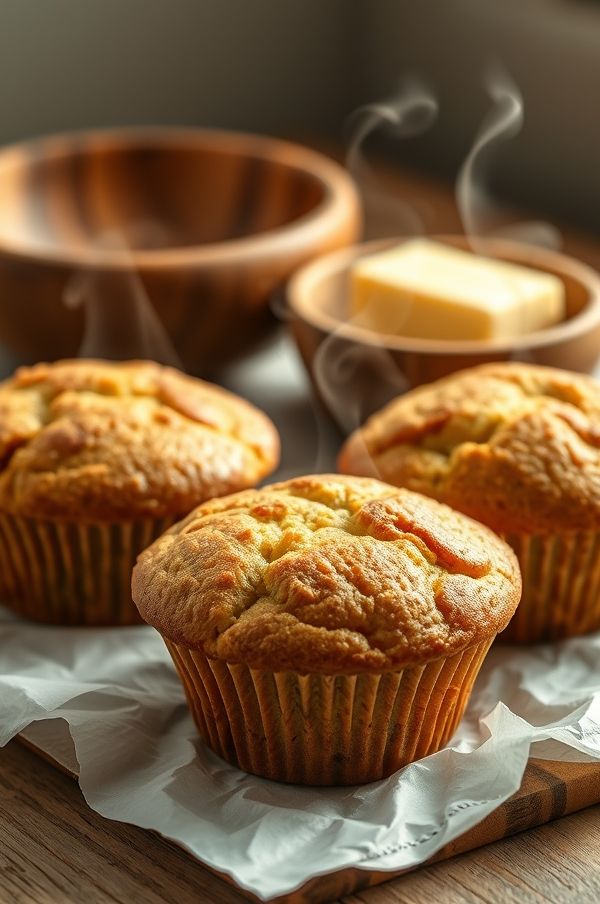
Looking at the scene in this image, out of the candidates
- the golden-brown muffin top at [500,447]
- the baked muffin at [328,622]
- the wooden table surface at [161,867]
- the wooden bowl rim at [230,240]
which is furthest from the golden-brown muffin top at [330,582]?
the wooden bowl rim at [230,240]

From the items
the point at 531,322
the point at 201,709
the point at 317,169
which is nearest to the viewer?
the point at 201,709

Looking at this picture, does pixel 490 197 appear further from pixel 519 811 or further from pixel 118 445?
pixel 519 811

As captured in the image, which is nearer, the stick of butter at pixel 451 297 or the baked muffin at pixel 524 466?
the baked muffin at pixel 524 466

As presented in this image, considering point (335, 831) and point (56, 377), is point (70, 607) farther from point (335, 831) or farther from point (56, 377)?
point (335, 831)

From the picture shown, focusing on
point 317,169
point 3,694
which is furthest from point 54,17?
point 3,694

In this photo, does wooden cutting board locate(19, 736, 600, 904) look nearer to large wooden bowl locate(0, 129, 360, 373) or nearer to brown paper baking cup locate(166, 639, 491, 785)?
brown paper baking cup locate(166, 639, 491, 785)

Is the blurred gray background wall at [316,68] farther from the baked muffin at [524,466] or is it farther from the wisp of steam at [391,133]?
the baked muffin at [524,466]

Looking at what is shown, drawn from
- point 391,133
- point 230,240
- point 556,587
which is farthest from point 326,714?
point 391,133
